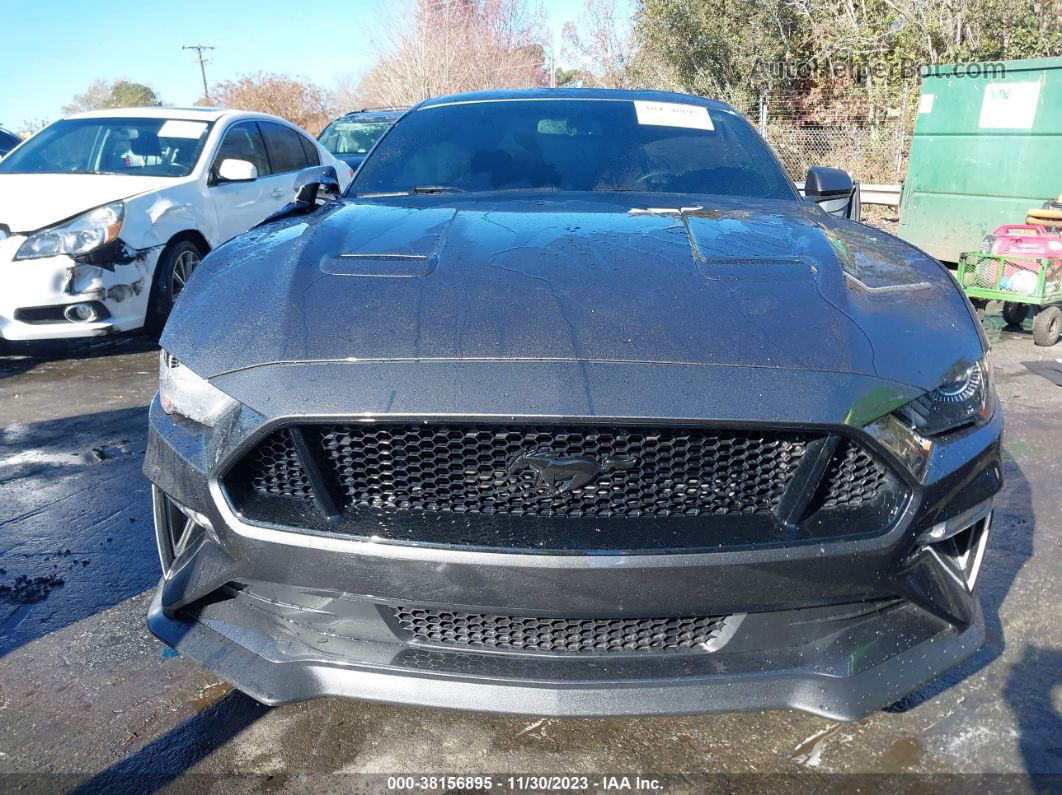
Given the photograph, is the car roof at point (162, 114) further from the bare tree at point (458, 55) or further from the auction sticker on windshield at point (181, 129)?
the bare tree at point (458, 55)

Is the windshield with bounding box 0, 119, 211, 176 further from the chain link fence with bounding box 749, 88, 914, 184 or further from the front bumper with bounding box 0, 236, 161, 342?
the chain link fence with bounding box 749, 88, 914, 184

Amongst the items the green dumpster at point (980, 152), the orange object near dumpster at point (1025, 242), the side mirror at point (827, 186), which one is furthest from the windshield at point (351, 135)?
the side mirror at point (827, 186)

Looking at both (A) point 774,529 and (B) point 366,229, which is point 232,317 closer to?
(B) point 366,229

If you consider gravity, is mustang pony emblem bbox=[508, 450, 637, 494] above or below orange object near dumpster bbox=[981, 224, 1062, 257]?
above

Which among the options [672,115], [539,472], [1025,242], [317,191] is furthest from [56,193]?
[1025,242]

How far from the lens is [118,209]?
5184 millimetres

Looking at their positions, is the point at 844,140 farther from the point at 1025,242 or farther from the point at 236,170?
the point at 236,170

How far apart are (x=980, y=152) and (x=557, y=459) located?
8.51 m

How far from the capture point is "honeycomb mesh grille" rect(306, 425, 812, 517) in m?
1.65

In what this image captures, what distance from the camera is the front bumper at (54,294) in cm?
494

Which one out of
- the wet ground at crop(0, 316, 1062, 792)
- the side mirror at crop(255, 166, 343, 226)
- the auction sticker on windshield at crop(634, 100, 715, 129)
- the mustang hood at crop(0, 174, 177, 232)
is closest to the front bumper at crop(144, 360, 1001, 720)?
the wet ground at crop(0, 316, 1062, 792)

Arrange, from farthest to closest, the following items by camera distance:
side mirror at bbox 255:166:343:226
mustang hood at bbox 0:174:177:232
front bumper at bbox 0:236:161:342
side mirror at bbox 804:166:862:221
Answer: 1. mustang hood at bbox 0:174:177:232
2. front bumper at bbox 0:236:161:342
3. side mirror at bbox 804:166:862:221
4. side mirror at bbox 255:166:343:226

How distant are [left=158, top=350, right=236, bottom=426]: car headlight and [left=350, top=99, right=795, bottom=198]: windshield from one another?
1.40 meters

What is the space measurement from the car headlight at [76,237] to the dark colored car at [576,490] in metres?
3.58
